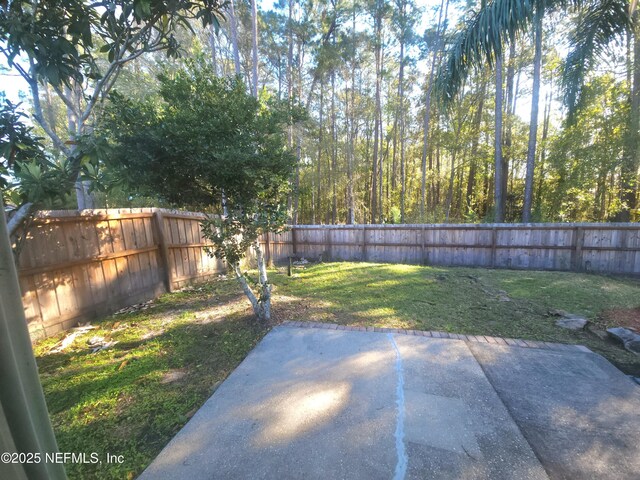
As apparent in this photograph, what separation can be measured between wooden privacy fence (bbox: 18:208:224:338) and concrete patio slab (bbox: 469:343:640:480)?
5019mm

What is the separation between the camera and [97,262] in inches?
155

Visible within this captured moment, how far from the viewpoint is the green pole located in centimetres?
45

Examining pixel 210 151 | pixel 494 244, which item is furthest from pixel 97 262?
pixel 494 244

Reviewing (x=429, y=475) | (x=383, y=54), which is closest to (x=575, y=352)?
(x=429, y=475)

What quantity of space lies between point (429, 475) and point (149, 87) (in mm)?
14111

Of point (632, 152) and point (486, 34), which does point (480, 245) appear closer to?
point (632, 152)

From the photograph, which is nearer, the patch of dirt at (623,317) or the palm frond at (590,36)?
the patch of dirt at (623,317)

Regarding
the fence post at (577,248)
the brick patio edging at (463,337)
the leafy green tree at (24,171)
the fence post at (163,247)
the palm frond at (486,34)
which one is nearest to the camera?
the leafy green tree at (24,171)

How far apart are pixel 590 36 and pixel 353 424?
21.3ft

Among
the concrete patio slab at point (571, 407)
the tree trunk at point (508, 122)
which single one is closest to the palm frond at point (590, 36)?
the concrete patio slab at point (571, 407)

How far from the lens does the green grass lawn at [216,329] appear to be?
2.01m

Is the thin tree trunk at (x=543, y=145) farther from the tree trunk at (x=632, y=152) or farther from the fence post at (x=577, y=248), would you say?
the fence post at (x=577, y=248)

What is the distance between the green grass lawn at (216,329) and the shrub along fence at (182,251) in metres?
0.41

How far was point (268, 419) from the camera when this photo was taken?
1.98 m
